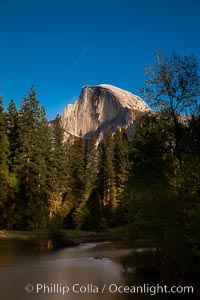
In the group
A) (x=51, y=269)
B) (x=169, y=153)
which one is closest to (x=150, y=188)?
(x=169, y=153)

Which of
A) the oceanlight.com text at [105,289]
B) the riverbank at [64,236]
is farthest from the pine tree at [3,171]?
the oceanlight.com text at [105,289]

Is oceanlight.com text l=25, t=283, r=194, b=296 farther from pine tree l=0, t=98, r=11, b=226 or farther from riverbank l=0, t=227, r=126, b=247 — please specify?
pine tree l=0, t=98, r=11, b=226

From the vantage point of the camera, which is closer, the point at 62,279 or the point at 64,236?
the point at 62,279

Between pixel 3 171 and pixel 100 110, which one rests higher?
pixel 100 110

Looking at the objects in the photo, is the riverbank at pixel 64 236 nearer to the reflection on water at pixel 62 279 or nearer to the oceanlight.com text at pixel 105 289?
the reflection on water at pixel 62 279

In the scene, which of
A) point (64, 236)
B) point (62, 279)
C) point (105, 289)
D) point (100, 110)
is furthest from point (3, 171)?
point (100, 110)

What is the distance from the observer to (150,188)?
15.8 metres

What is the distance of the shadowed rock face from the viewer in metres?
178

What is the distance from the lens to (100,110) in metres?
186

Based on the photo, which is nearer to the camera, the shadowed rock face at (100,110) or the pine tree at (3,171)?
the pine tree at (3,171)

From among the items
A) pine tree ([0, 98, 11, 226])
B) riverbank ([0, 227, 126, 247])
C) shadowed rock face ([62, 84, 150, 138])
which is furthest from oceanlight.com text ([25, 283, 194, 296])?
shadowed rock face ([62, 84, 150, 138])

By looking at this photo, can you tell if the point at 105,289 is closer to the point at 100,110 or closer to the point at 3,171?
the point at 3,171

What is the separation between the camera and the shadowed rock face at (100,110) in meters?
178

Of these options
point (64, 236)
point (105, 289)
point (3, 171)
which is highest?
point (3, 171)
